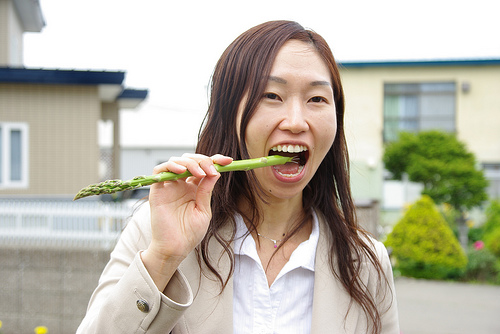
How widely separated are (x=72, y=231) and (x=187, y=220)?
458 centimetres

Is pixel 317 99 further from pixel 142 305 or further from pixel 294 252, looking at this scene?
pixel 142 305

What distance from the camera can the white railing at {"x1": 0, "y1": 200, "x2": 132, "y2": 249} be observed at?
5.37 m

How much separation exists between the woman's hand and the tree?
12128mm

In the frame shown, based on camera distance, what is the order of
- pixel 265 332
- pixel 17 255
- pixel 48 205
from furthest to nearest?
pixel 48 205
pixel 17 255
pixel 265 332

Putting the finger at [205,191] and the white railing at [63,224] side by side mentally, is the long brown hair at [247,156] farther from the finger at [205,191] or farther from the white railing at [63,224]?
the white railing at [63,224]

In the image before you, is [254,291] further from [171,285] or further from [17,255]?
[17,255]

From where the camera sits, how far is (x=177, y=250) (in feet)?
4.30

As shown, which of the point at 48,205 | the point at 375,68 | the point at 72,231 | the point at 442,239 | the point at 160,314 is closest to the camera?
the point at 160,314

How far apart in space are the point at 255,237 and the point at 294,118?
44cm

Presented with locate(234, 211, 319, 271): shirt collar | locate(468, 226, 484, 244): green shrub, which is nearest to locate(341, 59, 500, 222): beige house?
A: locate(468, 226, 484, 244): green shrub

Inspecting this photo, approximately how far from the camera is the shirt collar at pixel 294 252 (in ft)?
5.25

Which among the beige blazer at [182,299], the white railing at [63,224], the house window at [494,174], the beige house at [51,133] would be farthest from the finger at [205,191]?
the house window at [494,174]

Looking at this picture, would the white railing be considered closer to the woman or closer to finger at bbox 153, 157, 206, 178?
the woman

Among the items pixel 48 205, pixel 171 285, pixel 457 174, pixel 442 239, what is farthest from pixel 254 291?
pixel 457 174
